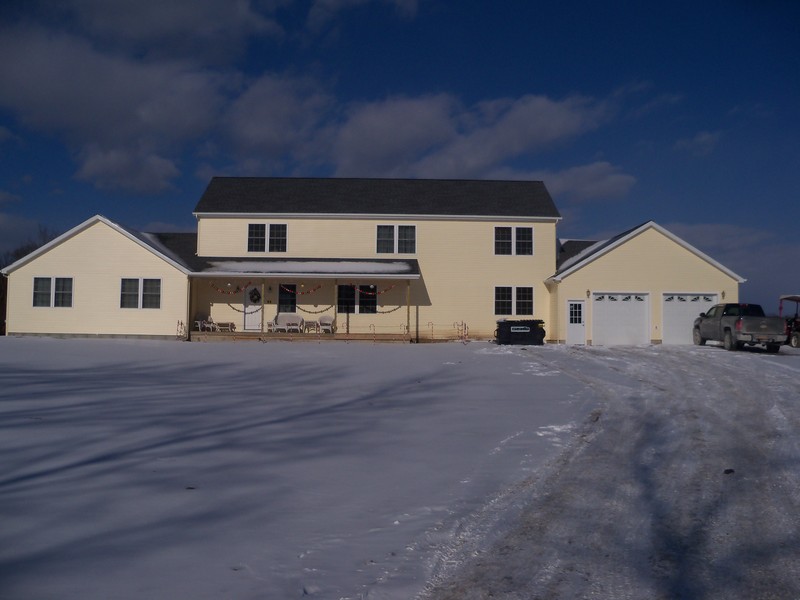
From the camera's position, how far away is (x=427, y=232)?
2839 cm

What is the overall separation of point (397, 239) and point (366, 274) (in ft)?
11.7

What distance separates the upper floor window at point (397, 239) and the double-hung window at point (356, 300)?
1995mm

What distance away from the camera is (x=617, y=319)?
26.6m

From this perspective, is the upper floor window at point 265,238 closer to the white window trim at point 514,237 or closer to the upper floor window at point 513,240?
the white window trim at point 514,237

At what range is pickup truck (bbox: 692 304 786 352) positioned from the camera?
69.9ft

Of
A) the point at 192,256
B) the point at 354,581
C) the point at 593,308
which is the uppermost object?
the point at 192,256

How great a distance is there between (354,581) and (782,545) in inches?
130

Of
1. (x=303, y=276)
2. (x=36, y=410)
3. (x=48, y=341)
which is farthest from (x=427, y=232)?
(x=36, y=410)

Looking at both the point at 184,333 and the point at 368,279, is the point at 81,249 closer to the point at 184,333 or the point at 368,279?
the point at 184,333

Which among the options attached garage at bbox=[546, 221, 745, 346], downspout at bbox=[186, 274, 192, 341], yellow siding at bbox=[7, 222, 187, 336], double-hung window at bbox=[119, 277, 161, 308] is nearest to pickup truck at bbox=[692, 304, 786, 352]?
attached garage at bbox=[546, 221, 745, 346]

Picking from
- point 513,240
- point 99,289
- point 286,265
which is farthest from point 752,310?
point 99,289

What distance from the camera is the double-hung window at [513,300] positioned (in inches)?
1105

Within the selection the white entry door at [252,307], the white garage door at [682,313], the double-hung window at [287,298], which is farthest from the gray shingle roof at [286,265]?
the white garage door at [682,313]

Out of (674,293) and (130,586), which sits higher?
(674,293)
